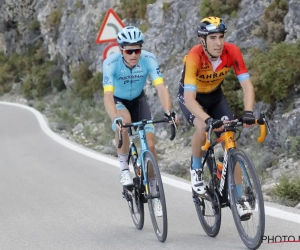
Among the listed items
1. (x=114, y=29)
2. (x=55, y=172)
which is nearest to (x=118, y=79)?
(x=55, y=172)

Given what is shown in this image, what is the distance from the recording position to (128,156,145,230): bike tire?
6.58 meters

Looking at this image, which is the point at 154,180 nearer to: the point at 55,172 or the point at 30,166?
the point at 55,172

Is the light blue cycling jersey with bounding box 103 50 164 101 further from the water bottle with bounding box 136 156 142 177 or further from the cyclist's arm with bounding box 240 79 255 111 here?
the cyclist's arm with bounding box 240 79 255 111

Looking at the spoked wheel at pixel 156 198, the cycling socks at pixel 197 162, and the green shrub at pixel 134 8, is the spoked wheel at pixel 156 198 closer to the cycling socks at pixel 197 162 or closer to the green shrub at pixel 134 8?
the cycling socks at pixel 197 162

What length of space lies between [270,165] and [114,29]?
18.0 feet

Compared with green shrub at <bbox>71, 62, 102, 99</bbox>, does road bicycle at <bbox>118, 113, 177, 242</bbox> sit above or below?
above

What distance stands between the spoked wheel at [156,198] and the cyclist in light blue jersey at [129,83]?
32 centimetres

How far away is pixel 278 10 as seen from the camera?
14.2 meters

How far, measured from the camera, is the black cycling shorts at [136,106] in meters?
7.10

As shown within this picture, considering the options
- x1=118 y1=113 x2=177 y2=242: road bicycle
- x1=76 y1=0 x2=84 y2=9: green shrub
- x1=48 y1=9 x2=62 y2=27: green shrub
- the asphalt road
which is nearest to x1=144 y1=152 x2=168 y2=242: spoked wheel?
x1=118 y1=113 x2=177 y2=242: road bicycle

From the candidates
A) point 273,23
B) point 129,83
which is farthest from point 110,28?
point 129,83

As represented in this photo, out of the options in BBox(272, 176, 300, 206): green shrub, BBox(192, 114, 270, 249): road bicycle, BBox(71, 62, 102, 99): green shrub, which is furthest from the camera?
BBox(71, 62, 102, 99): green shrub

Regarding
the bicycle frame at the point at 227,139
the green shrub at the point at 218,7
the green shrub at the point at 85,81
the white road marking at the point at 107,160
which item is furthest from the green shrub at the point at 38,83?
the bicycle frame at the point at 227,139

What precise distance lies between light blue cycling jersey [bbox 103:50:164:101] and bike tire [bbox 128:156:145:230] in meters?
0.80
